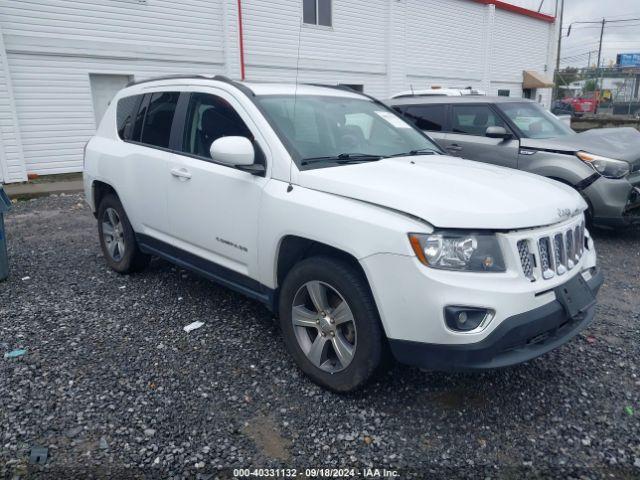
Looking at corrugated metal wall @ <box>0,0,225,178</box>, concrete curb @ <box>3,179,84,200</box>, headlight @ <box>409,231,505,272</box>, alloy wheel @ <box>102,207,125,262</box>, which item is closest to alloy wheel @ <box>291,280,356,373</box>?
headlight @ <box>409,231,505,272</box>

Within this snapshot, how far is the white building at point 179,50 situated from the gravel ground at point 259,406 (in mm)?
8444

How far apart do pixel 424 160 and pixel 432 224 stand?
1234 mm

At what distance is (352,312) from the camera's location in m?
2.85

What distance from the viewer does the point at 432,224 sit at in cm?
258

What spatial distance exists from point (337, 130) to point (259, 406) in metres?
2.01

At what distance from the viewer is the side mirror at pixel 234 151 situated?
324 centimetres

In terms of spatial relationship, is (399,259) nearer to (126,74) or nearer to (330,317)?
(330,317)

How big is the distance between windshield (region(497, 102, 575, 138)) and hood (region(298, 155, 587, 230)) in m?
3.73

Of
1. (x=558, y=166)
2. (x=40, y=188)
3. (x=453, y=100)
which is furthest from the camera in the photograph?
(x=40, y=188)

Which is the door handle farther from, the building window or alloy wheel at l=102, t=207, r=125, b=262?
the building window

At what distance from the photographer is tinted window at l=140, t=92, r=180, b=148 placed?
434 centimetres

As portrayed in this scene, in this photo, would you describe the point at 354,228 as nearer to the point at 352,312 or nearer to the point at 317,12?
the point at 352,312

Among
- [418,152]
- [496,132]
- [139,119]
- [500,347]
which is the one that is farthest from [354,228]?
[496,132]

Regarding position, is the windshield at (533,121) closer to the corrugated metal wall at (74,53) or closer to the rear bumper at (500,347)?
the rear bumper at (500,347)
